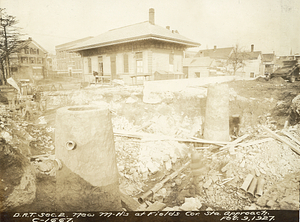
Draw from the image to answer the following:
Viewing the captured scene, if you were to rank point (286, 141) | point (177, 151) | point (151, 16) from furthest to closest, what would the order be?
1. point (177, 151)
2. point (151, 16)
3. point (286, 141)

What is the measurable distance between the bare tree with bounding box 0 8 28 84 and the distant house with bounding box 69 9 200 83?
1139 mm

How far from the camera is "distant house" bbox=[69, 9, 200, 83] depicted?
4484 millimetres

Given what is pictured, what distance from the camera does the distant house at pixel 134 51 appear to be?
14.7ft

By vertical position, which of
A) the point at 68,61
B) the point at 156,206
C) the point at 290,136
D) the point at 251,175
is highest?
the point at 68,61

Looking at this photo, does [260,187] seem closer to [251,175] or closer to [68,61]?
[251,175]

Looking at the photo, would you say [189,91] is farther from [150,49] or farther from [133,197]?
[133,197]

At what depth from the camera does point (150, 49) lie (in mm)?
5637

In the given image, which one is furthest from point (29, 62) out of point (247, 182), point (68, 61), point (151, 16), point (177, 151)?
point (247, 182)

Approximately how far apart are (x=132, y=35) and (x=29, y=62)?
2688 millimetres

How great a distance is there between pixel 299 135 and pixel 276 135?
443 mm

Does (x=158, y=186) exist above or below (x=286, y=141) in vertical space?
below

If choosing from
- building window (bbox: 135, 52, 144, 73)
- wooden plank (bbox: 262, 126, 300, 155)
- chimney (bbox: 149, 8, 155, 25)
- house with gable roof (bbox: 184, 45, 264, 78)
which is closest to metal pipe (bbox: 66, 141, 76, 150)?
chimney (bbox: 149, 8, 155, 25)

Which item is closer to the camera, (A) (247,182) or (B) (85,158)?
(B) (85,158)

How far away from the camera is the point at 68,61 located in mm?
4629
